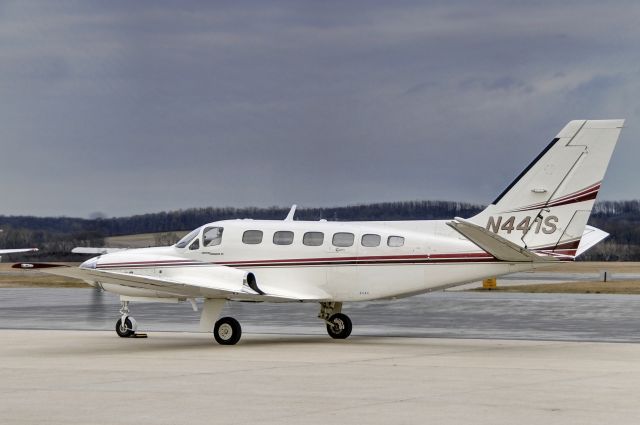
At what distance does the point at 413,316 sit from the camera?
36.0 meters

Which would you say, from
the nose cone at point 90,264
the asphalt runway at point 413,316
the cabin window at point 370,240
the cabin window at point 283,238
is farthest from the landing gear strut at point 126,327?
the cabin window at point 370,240

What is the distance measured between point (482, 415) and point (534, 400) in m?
1.75

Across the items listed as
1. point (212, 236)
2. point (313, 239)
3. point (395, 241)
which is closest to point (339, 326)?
point (313, 239)

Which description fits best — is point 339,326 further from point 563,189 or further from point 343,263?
point 563,189

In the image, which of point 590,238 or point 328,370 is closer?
point 328,370

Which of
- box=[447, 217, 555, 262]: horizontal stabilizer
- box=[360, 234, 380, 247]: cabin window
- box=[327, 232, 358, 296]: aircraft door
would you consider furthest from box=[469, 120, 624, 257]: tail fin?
box=[327, 232, 358, 296]: aircraft door

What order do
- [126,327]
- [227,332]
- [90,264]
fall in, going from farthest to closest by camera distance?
[126,327], [90,264], [227,332]

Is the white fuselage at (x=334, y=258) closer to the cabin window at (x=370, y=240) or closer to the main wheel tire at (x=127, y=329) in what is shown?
the cabin window at (x=370, y=240)

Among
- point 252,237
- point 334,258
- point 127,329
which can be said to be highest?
point 252,237

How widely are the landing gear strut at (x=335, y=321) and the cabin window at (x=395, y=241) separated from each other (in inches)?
105

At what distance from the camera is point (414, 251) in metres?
25.7

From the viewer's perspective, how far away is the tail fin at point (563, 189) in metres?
24.3

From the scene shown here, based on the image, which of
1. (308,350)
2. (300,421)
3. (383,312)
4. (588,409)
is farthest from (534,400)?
(383,312)

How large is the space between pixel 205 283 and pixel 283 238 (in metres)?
2.23
